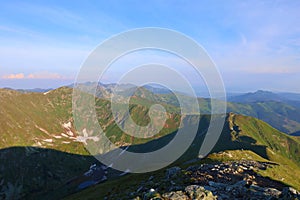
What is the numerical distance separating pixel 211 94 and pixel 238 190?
16.1 meters

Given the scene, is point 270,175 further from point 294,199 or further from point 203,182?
point 294,199

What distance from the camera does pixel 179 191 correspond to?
37594mm

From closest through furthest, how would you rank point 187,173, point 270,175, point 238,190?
point 238,190, point 187,173, point 270,175

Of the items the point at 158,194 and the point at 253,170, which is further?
the point at 253,170

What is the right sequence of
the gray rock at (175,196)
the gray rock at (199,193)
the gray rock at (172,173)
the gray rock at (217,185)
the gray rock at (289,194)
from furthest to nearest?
1. the gray rock at (172,173)
2. the gray rock at (217,185)
3. the gray rock at (175,196)
4. the gray rock at (199,193)
5. the gray rock at (289,194)

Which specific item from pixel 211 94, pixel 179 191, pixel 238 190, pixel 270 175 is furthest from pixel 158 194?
pixel 270 175

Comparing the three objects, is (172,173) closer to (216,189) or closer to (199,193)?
(216,189)

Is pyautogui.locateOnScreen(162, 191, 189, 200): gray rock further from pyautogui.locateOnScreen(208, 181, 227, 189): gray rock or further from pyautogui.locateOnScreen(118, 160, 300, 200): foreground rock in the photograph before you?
pyautogui.locateOnScreen(208, 181, 227, 189): gray rock

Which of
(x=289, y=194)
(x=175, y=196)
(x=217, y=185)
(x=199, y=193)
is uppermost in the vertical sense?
(x=289, y=194)

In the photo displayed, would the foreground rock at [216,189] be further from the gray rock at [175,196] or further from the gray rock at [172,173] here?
the gray rock at [172,173]

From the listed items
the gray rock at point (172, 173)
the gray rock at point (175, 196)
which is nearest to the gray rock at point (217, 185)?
the gray rock at point (175, 196)

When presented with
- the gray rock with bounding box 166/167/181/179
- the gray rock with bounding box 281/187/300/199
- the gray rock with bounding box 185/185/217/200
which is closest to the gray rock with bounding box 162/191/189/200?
the gray rock with bounding box 185/185/217/200

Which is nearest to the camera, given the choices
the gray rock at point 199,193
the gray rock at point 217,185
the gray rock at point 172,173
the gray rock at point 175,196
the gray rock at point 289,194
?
the gray rock at point 289,194

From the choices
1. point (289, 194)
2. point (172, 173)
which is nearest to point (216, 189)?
point (289, 194)
